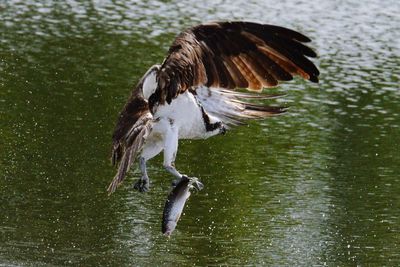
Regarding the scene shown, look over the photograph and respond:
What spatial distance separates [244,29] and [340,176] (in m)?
4.84

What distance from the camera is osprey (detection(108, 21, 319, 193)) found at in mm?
6785

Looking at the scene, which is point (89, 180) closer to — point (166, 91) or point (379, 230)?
point (379, 230)

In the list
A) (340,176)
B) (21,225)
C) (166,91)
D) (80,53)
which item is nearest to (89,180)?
(21,225)

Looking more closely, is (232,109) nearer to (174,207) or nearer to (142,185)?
(142,185)

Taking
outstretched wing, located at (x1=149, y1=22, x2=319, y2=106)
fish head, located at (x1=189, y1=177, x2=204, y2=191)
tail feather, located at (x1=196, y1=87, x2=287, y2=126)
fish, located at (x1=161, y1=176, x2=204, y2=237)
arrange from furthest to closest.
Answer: tail feather, located at (x1=196, y1=87, x2=287, y2=126) → fish head, located at (x1=189, y1=177, x2=204, y2=191) → fish, located at (x1=161, y1=176, x2=204, y2=237) → outstretched wing, located at (x1=149, y1=22, x2=319, y2=106)

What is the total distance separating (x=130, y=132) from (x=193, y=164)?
14.1ft

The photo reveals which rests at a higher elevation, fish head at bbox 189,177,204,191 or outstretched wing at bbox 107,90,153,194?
outstretched wing at bbox 107,90,153,194

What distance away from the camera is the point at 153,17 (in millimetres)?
20031

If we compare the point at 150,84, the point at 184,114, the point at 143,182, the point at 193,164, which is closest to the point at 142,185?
the point at 143,182

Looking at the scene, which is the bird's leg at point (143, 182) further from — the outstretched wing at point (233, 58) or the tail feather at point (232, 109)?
the tail feather at point (232, 109)

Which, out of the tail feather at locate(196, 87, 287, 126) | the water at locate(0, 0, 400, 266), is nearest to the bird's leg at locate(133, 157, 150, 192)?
the tail feather at locate(196, 87, 287, 126)

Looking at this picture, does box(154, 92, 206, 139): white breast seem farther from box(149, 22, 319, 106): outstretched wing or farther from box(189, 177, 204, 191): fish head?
box(189, 177, 204, 191): fish head

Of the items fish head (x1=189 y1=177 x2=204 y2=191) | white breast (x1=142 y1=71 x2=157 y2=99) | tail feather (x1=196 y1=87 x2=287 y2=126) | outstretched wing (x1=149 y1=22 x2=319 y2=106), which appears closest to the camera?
outstretched wing (x1=149 y1=22 x2=319 y2=106)

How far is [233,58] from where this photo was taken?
698cm
